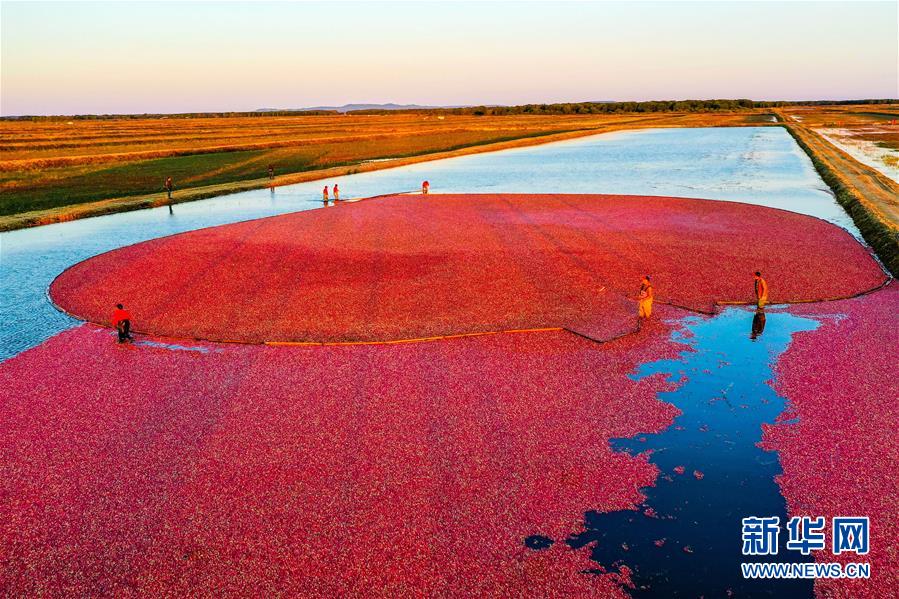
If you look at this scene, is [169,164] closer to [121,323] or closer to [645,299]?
[121,323]

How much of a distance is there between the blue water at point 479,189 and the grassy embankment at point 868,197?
37.8 inches

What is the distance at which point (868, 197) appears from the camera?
40.5 meters

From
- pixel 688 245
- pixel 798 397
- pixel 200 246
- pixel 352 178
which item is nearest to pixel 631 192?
pixel 688 245

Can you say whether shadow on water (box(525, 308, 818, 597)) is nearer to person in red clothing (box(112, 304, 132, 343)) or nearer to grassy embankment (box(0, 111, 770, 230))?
person in red clothing (box(112, 304, 132, 343))

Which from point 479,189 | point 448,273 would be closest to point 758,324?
point 448,273

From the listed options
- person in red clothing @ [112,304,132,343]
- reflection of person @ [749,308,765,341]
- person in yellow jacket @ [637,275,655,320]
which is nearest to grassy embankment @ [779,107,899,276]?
reflection of person @ [749,308,765,341]

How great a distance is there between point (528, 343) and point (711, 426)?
5.66 meters

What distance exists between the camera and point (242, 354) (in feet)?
57.5

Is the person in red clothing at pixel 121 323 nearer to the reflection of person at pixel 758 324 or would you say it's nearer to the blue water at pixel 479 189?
the blue water at pixel 479 189

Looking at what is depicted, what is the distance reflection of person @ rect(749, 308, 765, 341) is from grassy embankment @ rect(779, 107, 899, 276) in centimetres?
804

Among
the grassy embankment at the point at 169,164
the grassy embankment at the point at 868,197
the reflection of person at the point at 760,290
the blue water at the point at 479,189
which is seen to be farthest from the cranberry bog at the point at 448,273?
the grassy embankment at the point at 169,164

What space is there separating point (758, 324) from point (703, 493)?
32.8 ft

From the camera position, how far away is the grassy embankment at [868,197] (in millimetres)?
28094

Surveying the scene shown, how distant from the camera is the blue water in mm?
25859
